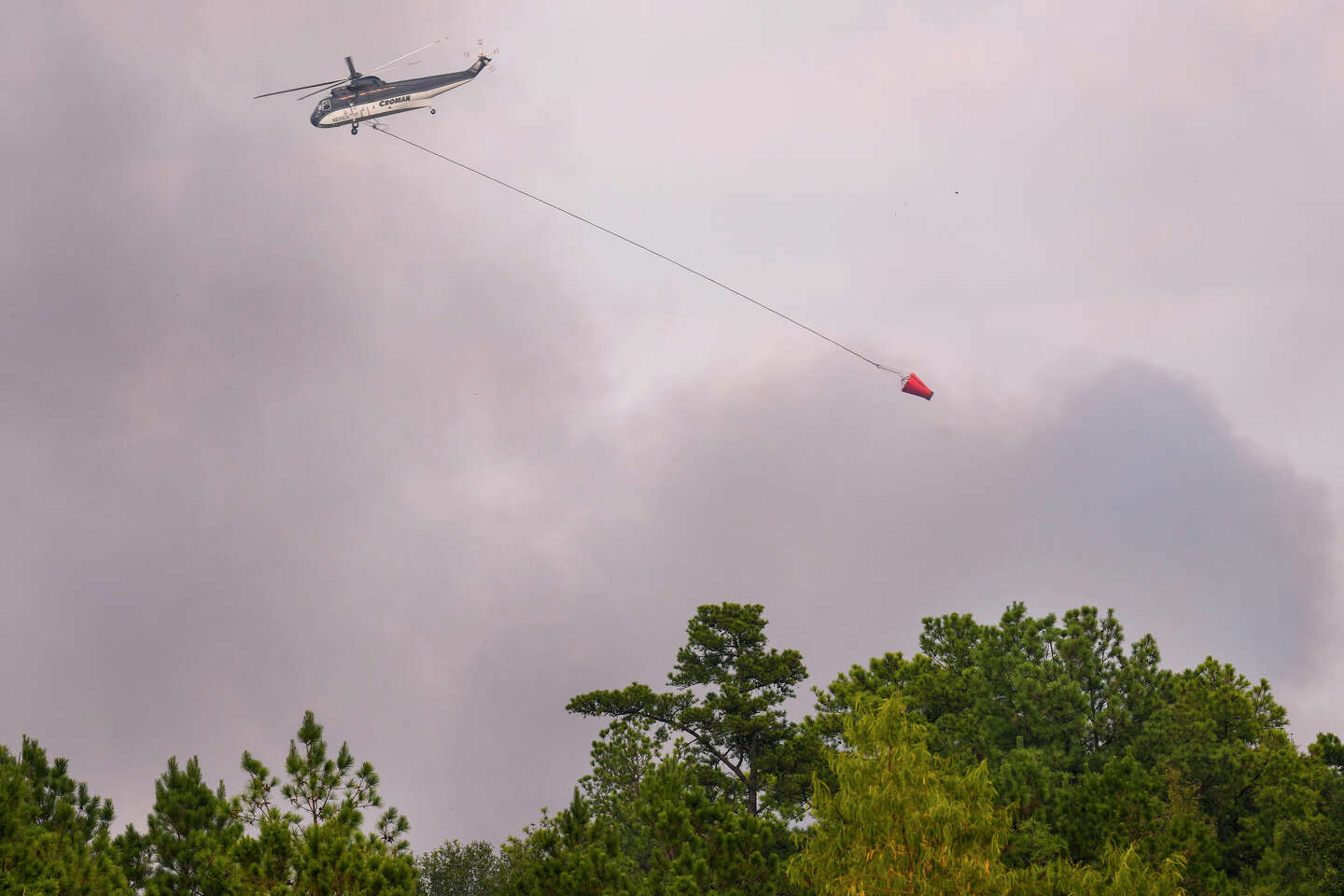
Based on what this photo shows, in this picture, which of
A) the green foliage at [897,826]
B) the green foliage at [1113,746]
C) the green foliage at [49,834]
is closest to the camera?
the green foliage at [897,826]

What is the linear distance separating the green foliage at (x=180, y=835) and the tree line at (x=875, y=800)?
0.06 metres

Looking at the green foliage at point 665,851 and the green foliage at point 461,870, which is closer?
the green foliage at point 665,851

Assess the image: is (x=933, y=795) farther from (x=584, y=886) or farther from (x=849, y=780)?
(x=584, y=886)

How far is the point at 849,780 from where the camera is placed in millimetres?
26328

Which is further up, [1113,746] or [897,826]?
[1113,746]

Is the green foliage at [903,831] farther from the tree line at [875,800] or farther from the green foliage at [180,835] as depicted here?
the green foliage at [180,835]

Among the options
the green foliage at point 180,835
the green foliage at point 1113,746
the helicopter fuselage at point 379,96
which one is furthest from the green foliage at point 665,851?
the helicopter fuselage at point 379,96

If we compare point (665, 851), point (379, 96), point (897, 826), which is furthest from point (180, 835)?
point (379, 96)

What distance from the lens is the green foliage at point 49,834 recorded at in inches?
1043

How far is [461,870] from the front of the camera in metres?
70.5

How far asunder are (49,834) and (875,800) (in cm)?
1844

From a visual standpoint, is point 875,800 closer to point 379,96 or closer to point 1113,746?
point 1113,746

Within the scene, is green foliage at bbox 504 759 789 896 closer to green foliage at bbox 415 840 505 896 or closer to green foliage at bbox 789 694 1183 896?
green foliage at bbox 789 694 1183 896

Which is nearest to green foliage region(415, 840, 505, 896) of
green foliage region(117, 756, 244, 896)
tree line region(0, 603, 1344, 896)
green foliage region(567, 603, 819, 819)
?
tree line region(0, 603, 1344, 896)
